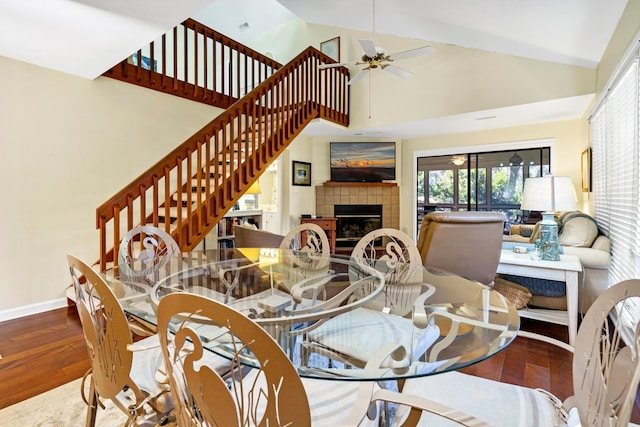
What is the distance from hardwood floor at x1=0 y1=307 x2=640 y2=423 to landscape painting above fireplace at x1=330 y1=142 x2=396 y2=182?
13.2 ft

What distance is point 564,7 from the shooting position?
2.76 metres

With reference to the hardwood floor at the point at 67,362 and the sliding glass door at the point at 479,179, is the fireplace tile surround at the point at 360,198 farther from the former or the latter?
the hardwood floor at the point at 67,362

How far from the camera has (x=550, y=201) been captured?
271cm

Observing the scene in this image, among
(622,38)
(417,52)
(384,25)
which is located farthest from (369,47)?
(622,38)

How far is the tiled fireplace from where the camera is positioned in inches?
257

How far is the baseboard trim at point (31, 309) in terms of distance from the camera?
3004 millimetres

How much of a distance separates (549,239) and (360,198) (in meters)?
3.96

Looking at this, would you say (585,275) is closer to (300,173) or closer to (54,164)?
(300,173)

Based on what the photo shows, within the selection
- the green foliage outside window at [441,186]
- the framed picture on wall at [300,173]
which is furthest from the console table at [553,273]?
the framed picture on wall at [300,173]

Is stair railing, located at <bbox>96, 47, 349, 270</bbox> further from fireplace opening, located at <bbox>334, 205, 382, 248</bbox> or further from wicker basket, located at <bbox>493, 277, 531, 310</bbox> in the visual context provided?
wicker basket, located at <bbox>493, 277, 531, 310</bbox>

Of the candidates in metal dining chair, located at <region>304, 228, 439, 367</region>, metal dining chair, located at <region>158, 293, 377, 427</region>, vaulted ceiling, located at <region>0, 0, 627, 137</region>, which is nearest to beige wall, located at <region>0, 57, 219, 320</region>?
vaulted ceiling, located at <region>0, 0, 627, 137</region>

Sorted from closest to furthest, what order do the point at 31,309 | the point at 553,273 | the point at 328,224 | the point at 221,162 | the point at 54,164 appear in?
the point at 553,273, the point at 31,309, the point at 54,164, the point at 221,162, the point at 328,224

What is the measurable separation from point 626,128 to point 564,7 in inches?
43.3

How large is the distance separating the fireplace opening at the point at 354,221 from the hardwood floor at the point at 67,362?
12.7 feet
